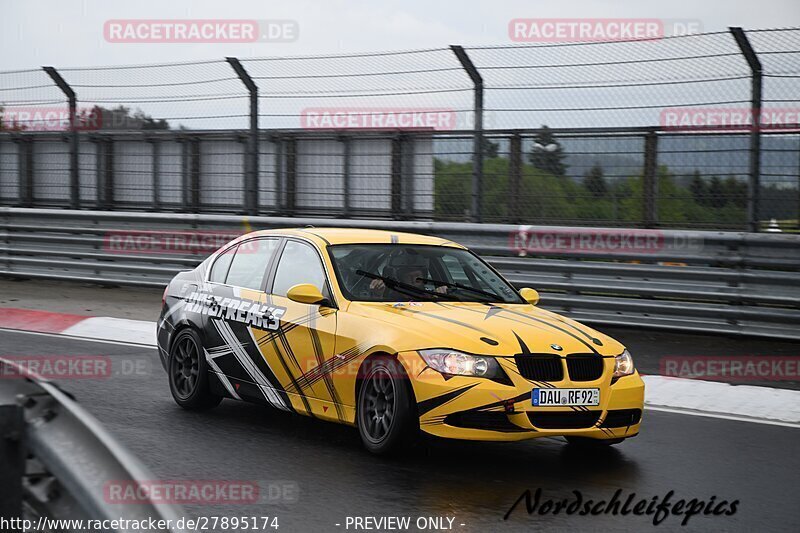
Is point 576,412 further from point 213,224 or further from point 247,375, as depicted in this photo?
point 213,224

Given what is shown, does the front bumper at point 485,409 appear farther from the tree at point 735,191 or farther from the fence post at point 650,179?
the fence post at point 650,179

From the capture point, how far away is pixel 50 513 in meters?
2.48

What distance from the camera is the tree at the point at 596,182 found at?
39.5 ft

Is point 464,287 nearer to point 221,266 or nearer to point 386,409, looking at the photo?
point 386,409

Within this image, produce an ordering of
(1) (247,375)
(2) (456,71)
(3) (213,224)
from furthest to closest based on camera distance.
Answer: (3) (213,224)
(2) (456,71)
(1) (247,375)

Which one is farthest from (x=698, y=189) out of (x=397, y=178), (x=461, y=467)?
(x=461, y=467)

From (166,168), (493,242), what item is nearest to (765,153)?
(493,242)

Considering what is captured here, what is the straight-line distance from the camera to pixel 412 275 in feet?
24.7

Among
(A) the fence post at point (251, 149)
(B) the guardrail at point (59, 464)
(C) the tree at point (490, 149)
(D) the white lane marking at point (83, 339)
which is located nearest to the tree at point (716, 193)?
(C) the tree at point (490, 149)

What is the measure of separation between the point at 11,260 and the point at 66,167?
170 centimetres

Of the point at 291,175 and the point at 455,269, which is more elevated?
the point at 291,175

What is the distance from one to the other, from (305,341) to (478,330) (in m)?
1.26

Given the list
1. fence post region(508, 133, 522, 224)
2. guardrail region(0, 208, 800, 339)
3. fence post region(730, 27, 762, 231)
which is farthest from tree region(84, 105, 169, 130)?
fence post region(730, 27, 762, 231)

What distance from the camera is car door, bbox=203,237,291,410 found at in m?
7.46
